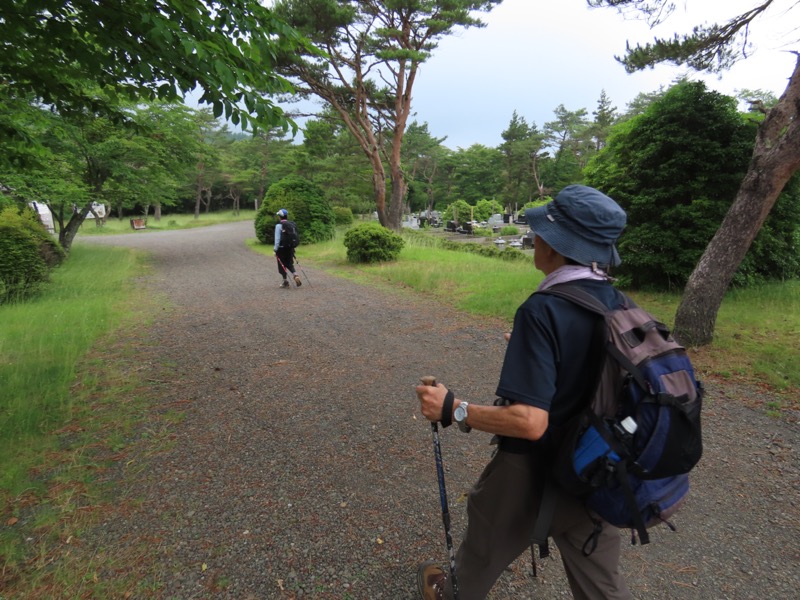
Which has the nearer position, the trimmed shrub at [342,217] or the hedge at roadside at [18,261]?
the hedge at roadside at [18,261]

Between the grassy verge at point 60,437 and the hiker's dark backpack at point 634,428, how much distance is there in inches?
90.5

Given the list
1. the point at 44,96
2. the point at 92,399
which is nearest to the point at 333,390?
the point at 92,399

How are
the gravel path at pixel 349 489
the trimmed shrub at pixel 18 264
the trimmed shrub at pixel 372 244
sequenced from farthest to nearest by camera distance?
1. the trimmed shrub at pixel 372 244
2. the trimmed shrub at pixel 18 264
3. the gravel path at pixel 349 489

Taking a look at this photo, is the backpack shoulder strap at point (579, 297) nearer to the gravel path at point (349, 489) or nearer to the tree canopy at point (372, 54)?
the gravel path at point (349, 489)

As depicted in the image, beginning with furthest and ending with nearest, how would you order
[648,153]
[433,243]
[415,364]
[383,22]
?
1. [433,243]
2. [383,22]
3. [648,153]
4. [415,364]

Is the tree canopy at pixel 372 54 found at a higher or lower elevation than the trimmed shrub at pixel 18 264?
higher

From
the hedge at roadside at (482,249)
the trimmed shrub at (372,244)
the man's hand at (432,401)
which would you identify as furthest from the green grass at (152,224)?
the man's hand at (432,401)

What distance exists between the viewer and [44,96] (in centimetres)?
396

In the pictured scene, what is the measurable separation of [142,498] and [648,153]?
888cm

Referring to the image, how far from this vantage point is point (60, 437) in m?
3.45

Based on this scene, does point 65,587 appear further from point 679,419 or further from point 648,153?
point 648,153

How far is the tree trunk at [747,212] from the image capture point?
4.78 m

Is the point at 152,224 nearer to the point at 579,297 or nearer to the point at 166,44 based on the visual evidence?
the point at 166,44

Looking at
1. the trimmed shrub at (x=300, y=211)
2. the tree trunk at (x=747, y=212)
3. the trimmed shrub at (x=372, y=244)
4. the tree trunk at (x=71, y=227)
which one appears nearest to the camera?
the tree trunk at (x=747, y=212)
